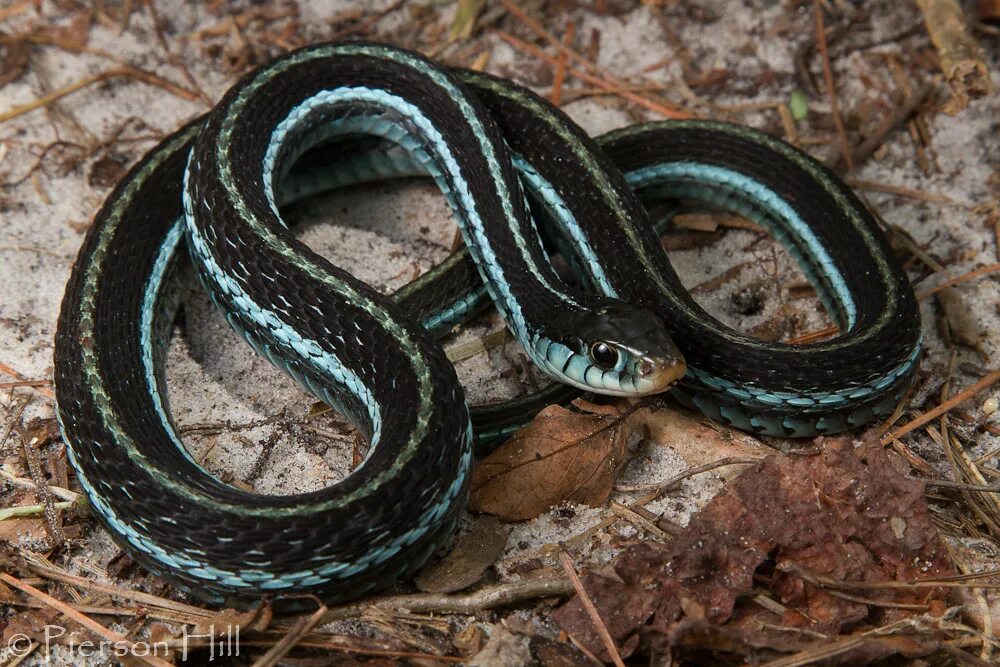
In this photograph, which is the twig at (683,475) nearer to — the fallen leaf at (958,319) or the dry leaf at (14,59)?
the fallen leaf at (958,319)

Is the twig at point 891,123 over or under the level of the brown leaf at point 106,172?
under

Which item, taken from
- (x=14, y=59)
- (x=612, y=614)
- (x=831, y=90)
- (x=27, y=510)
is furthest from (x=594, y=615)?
(x=14, y=59)

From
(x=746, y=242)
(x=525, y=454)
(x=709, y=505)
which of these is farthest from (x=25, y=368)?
(x=746, y=242)

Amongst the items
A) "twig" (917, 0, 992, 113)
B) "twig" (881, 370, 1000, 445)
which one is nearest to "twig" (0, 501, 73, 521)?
"twig" (881, 370, 1000, 445)

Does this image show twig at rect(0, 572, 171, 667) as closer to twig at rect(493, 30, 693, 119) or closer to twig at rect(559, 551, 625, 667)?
twig at rect(559, 551, 625, 667)

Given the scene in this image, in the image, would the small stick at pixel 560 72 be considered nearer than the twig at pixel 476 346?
No

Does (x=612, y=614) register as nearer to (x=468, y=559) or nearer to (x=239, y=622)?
(x=468, y=559)

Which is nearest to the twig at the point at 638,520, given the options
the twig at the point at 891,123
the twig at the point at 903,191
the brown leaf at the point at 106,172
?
the twig at the point at 903,191
